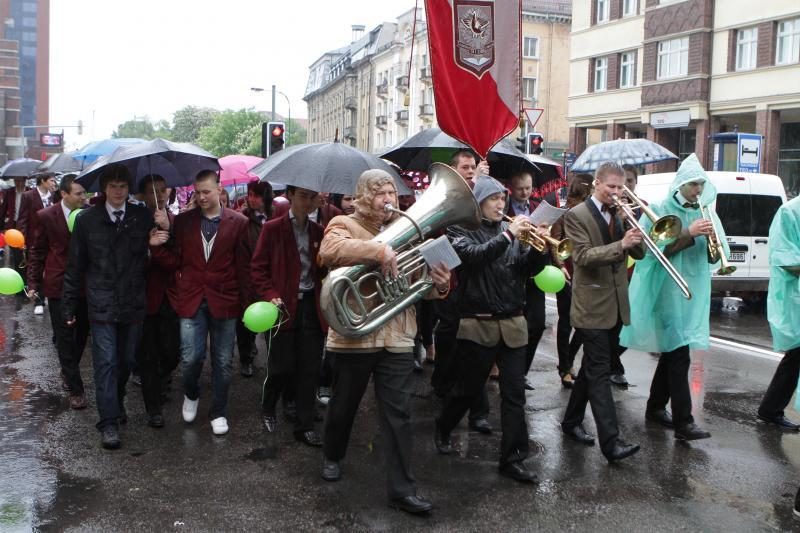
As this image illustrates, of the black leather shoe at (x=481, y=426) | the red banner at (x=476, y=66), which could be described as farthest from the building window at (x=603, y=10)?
the black leather shoe at (x=481, y=426)

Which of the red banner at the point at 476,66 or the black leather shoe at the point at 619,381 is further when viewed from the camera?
the black leather shoe at the point at 619,381

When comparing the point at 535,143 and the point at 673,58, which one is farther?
the point at 673,58

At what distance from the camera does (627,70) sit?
39.4 metres

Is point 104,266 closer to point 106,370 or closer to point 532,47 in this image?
point 106,370

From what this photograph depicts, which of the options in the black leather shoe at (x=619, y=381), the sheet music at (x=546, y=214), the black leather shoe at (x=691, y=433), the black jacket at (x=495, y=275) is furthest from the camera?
the black leather shoe at (x=619, y=381)

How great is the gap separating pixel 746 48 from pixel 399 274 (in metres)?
32.3

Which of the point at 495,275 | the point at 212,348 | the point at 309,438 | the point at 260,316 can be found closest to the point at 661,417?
the point at 495,275

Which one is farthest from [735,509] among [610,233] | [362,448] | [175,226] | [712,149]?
[712,149]

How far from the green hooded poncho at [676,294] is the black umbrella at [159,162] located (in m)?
3.48

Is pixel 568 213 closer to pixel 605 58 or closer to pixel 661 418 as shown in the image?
pixel 661 418

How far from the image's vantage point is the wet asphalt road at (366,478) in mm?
4887

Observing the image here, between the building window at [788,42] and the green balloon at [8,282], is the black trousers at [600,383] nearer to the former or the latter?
the green balloon at [8,282]

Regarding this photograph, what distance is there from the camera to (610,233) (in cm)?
627

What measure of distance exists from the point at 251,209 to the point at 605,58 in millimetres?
34647
